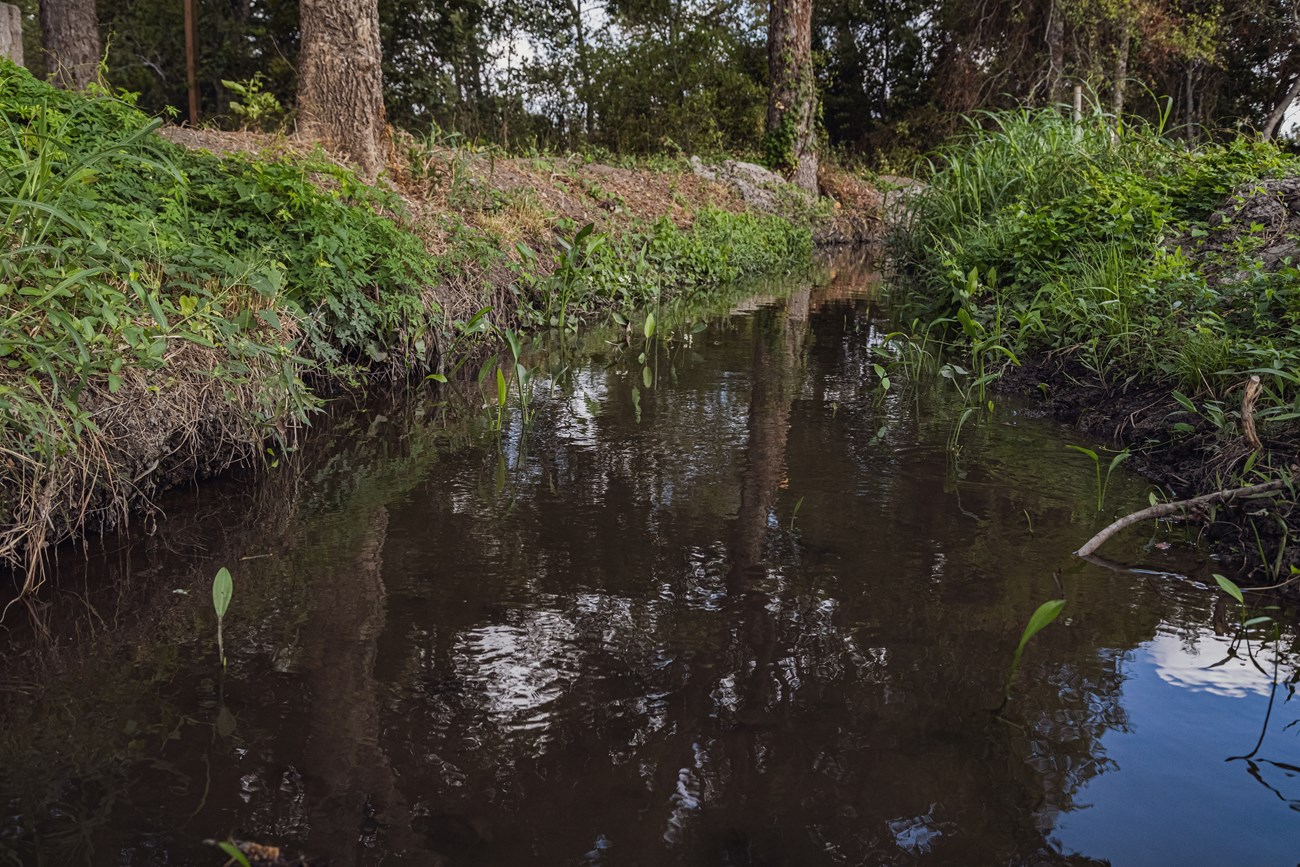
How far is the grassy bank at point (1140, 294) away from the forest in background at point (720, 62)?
10.3 metres

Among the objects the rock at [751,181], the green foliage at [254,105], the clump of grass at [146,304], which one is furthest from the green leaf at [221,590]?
the rock at [751,181]

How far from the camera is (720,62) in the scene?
2075cm

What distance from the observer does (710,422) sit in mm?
4344

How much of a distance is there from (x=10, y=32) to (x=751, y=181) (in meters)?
10.8

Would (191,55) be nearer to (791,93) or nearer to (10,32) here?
(10,32)

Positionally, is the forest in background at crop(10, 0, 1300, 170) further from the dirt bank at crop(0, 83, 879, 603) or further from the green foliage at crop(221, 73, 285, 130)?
the dirt bank at crop(0, 83, 879, 603)

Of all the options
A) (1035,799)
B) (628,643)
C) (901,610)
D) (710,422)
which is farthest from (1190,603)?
(710,422)

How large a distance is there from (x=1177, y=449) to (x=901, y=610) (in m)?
1.84

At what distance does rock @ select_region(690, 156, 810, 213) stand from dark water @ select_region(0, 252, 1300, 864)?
1109cm

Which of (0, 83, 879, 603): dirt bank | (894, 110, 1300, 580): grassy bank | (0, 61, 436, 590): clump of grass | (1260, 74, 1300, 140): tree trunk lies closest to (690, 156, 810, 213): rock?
(0, 83, 879, 603): dirt bank

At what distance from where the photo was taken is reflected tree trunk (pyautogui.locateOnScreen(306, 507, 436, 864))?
1.60 m

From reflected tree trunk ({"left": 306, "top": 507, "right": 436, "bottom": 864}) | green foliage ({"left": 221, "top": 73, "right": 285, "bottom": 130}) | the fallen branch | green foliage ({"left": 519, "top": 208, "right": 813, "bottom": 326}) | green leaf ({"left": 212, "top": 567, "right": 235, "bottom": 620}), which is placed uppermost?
green foliage ({"left": 221, "top": 73, "right": 285, "bottom": 130})

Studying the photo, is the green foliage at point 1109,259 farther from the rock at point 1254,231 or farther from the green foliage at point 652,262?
the green foliage at point 652,262

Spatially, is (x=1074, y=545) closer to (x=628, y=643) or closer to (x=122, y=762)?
(x=628, y=643)
